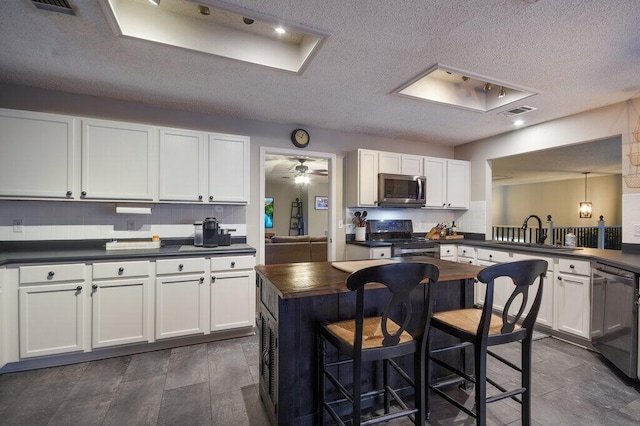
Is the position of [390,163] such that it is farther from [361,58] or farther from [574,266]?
[574,266]

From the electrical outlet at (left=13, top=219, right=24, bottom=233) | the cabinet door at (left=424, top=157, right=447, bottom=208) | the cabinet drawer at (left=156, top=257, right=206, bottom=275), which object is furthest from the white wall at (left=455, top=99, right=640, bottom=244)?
the electrical outlet at (left=13, top=219, right=24, bottom=233)

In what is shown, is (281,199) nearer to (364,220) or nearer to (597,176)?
(364,220)

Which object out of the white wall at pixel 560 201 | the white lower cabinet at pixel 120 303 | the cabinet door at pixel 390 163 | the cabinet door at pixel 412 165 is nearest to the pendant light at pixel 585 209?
the white wall at pixel 560 201

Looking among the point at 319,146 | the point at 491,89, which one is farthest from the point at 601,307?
the point at 319,146

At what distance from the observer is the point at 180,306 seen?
9.12 feet

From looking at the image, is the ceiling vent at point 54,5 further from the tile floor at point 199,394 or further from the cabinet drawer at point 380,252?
the cabinet drawer at point 380,252

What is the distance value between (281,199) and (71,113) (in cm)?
703

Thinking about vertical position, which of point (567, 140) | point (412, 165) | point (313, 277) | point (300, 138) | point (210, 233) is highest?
point (300, 138)

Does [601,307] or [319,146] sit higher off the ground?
[319,146]

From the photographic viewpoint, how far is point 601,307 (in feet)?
8.38

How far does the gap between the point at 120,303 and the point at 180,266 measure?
0.55 m

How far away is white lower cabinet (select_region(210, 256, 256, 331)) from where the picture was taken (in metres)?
2.91

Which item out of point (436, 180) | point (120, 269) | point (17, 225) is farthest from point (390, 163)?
point (17, 225)

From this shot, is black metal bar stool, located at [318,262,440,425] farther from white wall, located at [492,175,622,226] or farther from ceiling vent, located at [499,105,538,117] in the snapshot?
white wall, located at [492,175,622,226]
